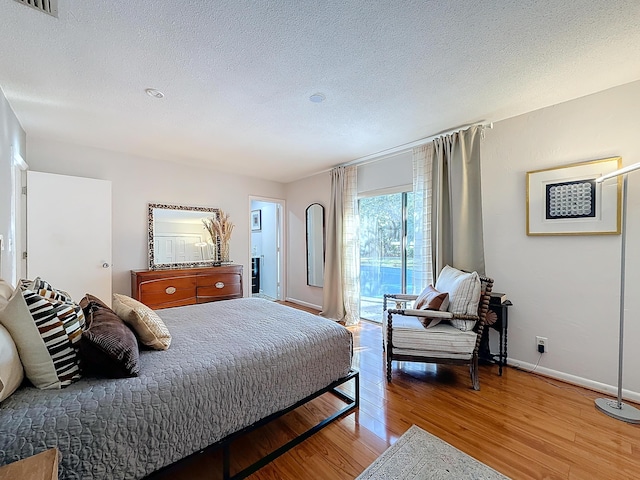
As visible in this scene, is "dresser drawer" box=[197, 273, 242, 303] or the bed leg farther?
"dresser drawer" box=[197, 273, 242, 303]

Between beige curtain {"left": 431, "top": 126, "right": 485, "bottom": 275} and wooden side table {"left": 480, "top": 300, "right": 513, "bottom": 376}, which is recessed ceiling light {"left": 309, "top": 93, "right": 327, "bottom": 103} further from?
wooden side table {"left": 480, "top": 300, "right": 513, "bottom": 376}

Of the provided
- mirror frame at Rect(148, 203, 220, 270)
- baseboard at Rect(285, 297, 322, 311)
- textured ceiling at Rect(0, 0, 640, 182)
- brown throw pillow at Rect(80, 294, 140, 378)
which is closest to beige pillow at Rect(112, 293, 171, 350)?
brown throw pillow at Rect(80, 294, 140, 378)

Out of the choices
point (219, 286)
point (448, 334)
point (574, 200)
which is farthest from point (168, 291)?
point (574, 200)

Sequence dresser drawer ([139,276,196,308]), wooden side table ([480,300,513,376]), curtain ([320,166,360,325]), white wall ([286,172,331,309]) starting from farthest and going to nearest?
white wall ([286,172,331,309]) → curtain ([320,166,360,325]) → dresser drawer ([139,276,196,308]) → wooden side table ([480,300,513,376])

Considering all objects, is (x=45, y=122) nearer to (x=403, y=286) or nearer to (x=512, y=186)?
(x=403, y=286)

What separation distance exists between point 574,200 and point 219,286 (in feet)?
14.2

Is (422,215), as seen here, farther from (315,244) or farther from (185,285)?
(185,285)

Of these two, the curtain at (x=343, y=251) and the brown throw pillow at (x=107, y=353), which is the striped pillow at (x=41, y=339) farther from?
the curtain at (x=343, y=251)

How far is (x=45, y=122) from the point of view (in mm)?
2715

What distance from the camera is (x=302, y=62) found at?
72.1 inches

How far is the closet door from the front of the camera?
303cm

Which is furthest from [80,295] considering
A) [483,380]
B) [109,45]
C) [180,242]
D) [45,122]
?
[483,380]

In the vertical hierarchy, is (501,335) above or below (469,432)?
above

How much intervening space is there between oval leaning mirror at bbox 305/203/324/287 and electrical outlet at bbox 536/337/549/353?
3.03 meters
